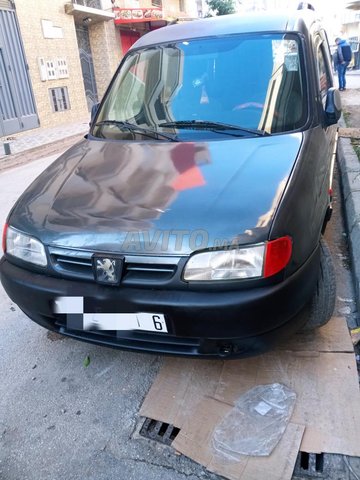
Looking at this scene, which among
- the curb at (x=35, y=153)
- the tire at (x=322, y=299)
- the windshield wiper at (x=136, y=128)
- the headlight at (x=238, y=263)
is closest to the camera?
the headlight at (x=238, y=263)

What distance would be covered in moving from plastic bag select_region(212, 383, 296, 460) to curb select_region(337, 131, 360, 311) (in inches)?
39.5

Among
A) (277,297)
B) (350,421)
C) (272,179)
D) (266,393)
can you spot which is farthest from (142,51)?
(350,421)

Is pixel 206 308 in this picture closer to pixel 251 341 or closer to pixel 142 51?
pixel 251 341

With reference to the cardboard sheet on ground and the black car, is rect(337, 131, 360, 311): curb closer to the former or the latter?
the cardboard sheet on ground

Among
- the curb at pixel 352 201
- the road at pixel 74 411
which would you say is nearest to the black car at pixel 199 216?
the road at pixel 74 411

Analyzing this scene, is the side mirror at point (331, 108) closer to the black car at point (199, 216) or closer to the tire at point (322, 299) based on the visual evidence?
the black car at point (199, 216)

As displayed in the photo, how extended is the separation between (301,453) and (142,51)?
281 cm

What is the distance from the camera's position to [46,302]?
6.44 ft

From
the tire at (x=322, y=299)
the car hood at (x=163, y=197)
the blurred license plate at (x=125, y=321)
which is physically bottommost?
the tire at (x=322, y=299)

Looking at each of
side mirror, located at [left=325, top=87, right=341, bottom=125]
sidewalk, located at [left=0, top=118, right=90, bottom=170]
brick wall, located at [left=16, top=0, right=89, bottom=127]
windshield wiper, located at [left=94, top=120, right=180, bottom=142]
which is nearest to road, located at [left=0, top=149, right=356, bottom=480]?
side mirror, located at [left=325, top=87, right=341, bottom=125]

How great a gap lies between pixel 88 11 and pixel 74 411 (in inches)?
634

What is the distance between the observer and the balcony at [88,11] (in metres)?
14.1

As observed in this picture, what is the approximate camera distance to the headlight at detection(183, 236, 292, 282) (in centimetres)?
167

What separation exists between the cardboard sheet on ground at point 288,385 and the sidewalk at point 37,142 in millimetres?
7378
